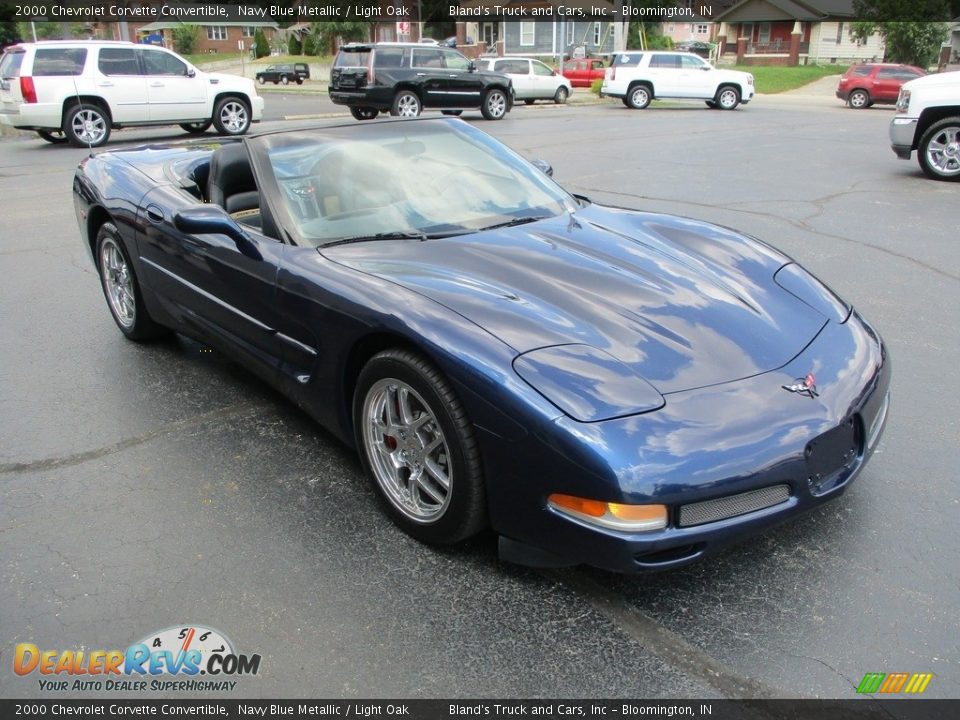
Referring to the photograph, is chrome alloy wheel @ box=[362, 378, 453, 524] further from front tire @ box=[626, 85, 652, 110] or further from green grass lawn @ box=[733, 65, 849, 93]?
green grass lawn @ box=[733, 65, 849, 93]

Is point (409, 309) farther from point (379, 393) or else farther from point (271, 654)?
point (271, 654)

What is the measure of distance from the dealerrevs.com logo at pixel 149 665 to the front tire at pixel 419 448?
28.1 inches

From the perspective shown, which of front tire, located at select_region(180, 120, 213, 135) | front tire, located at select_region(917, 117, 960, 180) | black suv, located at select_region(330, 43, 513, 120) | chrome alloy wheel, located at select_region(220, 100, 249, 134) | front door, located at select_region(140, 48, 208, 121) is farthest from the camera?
black suv, located at select_region(330, 43, 513, 120)

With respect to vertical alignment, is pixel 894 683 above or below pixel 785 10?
below

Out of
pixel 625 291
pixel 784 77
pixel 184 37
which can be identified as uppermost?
pixel 184 37

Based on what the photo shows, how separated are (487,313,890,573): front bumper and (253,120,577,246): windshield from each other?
4.68ft

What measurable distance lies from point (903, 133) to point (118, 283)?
30.5ft

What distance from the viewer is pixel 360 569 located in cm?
269

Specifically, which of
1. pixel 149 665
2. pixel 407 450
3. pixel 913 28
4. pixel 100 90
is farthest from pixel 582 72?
pixel 149 665

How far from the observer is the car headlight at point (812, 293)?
3080 millimetres

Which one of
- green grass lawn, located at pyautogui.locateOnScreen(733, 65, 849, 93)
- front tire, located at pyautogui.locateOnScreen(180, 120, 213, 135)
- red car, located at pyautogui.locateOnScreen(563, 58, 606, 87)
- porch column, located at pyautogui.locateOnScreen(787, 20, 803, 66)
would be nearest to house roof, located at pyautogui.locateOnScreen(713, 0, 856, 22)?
porch column, located at pyautogui.locateOnScreen(787, 20, 803, 66)

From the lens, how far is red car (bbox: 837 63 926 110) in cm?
2580

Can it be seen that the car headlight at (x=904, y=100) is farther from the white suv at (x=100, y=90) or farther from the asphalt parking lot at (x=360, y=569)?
the white suv at (x=100, y=90)
